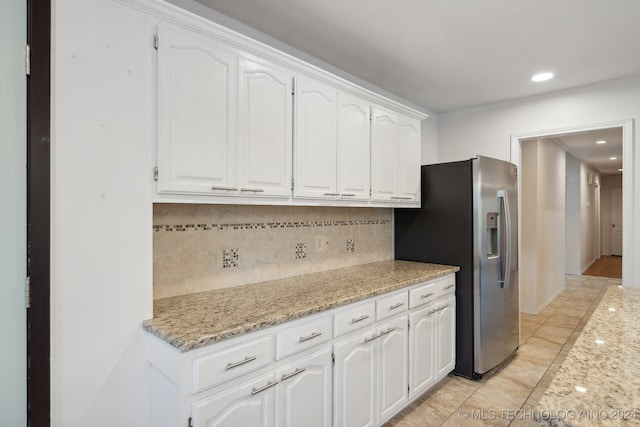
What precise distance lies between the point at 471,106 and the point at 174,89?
338cm

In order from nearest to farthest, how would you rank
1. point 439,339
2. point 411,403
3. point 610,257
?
point 411,403 → point 439,339 → point 610,257

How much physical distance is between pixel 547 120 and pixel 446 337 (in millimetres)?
2359

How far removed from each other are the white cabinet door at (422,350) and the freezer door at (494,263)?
1.49 feet

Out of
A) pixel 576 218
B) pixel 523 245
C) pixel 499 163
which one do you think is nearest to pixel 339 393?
pixel 499 163

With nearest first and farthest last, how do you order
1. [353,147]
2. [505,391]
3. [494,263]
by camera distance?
[353,147], [505,391], [494,263]

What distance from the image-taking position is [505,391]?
8.63 feet

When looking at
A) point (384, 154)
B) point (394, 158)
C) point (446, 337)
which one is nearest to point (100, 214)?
point (384, 154)

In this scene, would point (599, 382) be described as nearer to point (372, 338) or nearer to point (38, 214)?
point (372, 338)

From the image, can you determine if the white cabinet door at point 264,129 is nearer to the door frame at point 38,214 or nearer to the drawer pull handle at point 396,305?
the door frame at point 38,214

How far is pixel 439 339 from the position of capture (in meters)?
2.65

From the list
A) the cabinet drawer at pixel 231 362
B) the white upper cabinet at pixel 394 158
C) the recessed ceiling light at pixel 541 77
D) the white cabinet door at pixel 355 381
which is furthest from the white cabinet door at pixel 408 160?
the cabinet drawer at pixel 231 362

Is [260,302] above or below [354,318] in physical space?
above

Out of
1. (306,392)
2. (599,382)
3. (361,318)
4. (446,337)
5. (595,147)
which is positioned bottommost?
(446,337)
